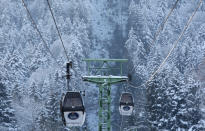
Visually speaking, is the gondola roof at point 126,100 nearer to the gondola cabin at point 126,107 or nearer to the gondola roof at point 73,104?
the gondola cabin at point 126,107

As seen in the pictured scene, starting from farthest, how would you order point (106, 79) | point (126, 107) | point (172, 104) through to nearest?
point (172, 104)
point (126, 107)
point (106, 79)

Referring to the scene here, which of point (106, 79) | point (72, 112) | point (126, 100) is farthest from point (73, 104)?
point (126, 100)

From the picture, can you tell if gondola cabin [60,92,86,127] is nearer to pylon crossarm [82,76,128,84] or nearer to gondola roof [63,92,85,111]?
gondola roof [63,92,85,111]

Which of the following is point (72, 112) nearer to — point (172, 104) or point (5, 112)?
point (172, 104)

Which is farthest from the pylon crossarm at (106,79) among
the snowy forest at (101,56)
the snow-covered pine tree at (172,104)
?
the snow-covered pine tree at (172,104)

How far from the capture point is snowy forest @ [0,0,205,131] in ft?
148

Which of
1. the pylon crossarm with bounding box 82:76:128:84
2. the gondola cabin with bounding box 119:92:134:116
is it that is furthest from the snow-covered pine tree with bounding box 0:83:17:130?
the pylon crossarm with bounding box 82:76:128:84

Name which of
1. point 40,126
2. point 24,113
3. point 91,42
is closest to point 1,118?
point 40,126

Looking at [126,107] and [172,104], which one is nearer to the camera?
[126,107]

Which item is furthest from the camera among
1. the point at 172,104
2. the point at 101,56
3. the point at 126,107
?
the point at 101,56

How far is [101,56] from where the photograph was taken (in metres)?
97.5

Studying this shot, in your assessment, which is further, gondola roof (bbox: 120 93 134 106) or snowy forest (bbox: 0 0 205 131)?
snowy forest (bbox: 0 0 205 131)

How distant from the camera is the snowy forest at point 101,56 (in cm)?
4522

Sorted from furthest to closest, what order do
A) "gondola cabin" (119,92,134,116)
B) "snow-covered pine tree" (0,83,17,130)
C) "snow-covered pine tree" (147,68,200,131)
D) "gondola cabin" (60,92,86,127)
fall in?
"snow-covered pine tree" (0,83,17,130), "snow-covered pine tree" (147,68,200,131), "gondola cabin" (119,92,134,116), "gondola cabin" (60,92,86,127)
